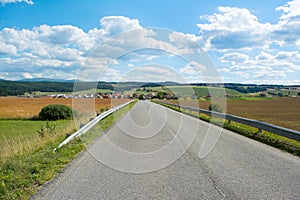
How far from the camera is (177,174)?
6465mm

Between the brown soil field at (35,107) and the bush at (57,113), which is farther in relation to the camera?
the brown soil field at (35,107)

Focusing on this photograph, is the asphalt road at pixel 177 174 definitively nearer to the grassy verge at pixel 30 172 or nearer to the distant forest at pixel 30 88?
the grassy verge at pixel 30 172

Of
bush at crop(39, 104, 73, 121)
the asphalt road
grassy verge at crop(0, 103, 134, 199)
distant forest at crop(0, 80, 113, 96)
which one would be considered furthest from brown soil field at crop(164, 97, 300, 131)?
distant forest at crop(0, 80, 113, 96)

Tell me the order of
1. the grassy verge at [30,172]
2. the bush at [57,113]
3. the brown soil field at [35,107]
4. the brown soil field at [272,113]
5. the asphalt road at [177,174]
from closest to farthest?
the asphalt road at [177,174]
the grassy verge at [30,172]
the brown soil field at [272,113]
the bush at [57,113]
the brown soil field at [35,107]

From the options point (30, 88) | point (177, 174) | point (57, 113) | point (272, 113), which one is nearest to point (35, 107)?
point (57, 113)

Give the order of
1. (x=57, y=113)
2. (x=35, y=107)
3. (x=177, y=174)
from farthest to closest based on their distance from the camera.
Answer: (x=35, y=107) → (x=57, y=113) → (x=177, y=174)

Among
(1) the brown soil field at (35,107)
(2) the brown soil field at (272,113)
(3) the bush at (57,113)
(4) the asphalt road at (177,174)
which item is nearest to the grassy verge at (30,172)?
(4) the asphalt road at (177,174)

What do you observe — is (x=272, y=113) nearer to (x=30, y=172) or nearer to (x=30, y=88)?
(x=30, y=172)

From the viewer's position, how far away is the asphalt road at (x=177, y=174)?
5148mm

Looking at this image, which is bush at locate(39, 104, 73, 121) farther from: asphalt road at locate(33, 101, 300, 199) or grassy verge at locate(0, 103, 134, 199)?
grassy verge at locate(0, 103, 134, 199)

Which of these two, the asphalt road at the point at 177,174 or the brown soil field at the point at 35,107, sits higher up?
the asphalt road at the point at 177,174

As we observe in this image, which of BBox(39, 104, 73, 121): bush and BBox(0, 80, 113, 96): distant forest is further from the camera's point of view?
BBox(0, 80, 113, 96): distant forest

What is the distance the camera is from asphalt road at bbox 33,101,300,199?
16.9ft

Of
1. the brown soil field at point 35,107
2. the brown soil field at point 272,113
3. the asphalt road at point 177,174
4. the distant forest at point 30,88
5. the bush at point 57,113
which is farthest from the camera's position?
the distant forest at point 30,88
